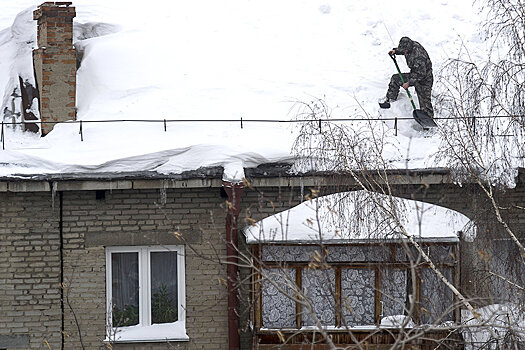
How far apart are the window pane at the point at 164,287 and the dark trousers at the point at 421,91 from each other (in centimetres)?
430

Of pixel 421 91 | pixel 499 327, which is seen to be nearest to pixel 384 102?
pixel 421 91

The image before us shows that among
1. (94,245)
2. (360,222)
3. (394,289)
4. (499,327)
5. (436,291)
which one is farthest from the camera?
(94,245)

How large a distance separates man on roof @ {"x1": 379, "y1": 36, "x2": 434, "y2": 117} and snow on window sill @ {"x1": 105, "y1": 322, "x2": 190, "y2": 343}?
185 inches

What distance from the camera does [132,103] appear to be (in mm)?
11523

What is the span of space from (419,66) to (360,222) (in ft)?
11.5

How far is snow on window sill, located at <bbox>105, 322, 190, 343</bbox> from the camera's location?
1047 cm

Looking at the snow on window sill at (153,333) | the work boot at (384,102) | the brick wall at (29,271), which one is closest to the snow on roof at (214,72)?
the work boot at (384,102)

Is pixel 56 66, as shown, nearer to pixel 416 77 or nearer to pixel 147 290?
pixel 147 290

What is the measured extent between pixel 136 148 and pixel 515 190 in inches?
213

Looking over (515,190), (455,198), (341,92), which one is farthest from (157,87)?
(515,190)

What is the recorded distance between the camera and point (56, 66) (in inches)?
448

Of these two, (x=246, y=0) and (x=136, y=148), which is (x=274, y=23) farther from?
(x=136, y=148)

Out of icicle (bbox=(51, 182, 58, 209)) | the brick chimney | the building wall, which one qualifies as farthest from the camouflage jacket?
icicle (bbox=(51, 182, 58, 209))

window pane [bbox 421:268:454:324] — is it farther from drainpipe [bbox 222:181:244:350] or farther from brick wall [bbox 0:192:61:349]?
brick wall [bbox 0:192:61:349]
